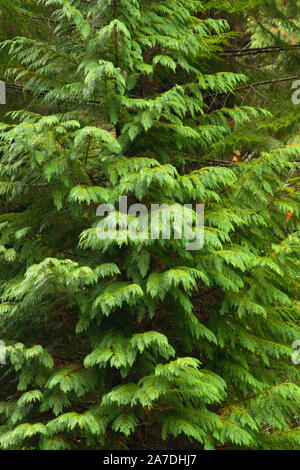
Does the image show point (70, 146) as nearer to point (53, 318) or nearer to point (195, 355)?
point (53, 318)

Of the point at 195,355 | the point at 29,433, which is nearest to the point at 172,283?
the point at 195,355

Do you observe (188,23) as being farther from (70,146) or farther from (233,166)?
(70,146)

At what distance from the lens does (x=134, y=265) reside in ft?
13.2

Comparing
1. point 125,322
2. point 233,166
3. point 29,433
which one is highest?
point 233,166

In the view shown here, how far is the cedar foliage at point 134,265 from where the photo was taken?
3.75 metres

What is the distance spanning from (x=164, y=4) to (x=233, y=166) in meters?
1.70

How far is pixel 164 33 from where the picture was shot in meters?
4.52

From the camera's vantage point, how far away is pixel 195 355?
188 inches

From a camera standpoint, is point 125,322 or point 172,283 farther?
point 125,322

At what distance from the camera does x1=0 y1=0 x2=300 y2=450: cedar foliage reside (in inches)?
148
